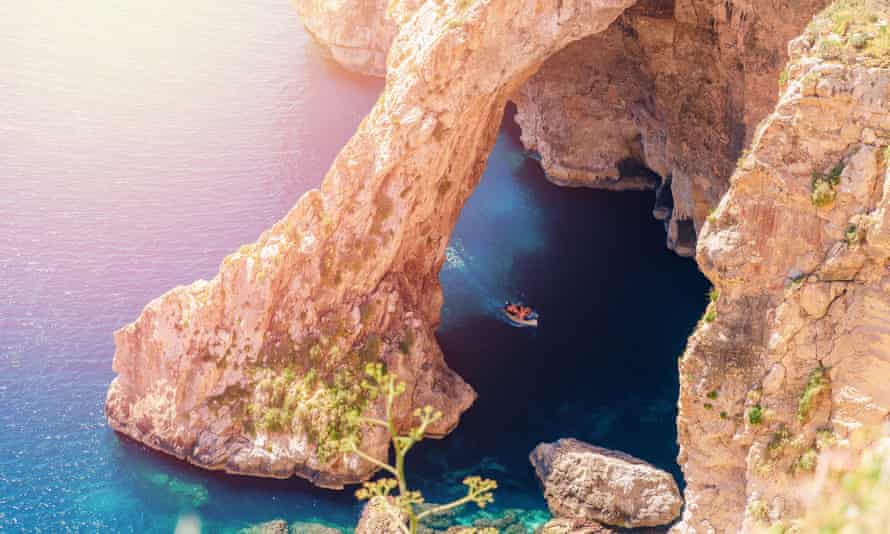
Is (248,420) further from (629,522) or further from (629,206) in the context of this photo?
(629,206)

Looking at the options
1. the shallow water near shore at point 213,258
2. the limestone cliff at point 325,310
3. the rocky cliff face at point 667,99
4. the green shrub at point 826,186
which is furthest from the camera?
the rocky cliff face at point 667,99

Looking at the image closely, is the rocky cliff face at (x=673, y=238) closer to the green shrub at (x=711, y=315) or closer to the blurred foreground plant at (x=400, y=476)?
the green shrub at (x=711, y=315)

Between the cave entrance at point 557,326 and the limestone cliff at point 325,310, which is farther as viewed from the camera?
the cave entrance at point 557,326

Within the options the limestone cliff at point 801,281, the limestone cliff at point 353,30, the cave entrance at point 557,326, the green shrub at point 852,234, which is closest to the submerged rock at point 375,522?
the cave entrance at point 557,326

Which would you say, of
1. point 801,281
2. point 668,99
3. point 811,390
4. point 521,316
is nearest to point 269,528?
point 521,316

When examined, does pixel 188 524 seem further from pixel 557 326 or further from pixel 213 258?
pixel 557 326

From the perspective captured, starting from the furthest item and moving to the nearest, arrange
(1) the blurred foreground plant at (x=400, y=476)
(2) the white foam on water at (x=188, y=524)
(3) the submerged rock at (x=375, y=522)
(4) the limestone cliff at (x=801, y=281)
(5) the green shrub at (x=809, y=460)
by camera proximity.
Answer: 1. (2) the white foam on water at (x=188, y=524)
2. (3) the submerged rock at (x=375, y=522)
3. (5) the green shrub at (x=809, y=460)
4. (4) the limestone cliff at (x=801, y=281)
5. (1) the blurred foreground plant at (x=400, y=476)
